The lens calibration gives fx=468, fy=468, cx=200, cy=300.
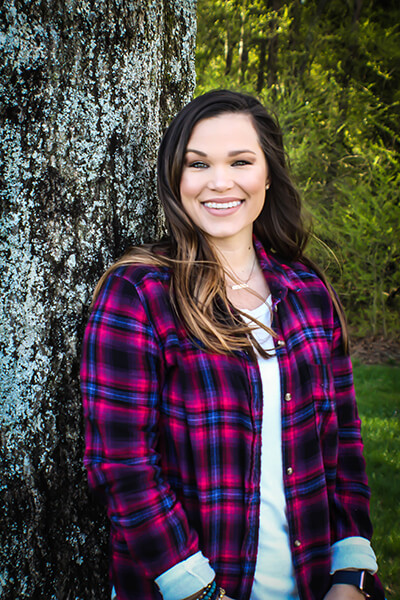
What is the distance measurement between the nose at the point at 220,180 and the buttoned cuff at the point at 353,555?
1325 mm

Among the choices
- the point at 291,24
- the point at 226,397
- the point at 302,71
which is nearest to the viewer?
the point at 226,397

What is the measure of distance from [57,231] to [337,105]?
8718mm

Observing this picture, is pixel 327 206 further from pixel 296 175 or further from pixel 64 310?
pixel 64 310

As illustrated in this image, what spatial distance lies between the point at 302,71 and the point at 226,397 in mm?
9621

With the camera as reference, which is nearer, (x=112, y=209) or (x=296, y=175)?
(x=112, y=209)

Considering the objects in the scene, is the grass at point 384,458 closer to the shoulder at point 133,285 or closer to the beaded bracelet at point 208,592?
the beaded bracelet at point 208,592

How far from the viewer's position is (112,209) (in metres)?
1.68

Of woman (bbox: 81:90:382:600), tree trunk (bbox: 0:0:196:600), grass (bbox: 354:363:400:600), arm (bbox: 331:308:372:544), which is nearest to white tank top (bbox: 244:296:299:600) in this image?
woman (bbox: 81:90:382:600)

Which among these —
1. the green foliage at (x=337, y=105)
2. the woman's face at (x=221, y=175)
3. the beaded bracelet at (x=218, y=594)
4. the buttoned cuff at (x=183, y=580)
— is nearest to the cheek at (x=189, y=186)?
the woman's face at (x=221, y=175)

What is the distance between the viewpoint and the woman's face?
163cm

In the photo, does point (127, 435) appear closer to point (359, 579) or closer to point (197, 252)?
point (197, 252)

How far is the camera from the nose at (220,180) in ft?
5.28

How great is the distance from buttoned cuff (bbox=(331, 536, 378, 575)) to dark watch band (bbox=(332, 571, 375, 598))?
2cm

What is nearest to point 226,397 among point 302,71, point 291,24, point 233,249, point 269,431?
point 269,431
